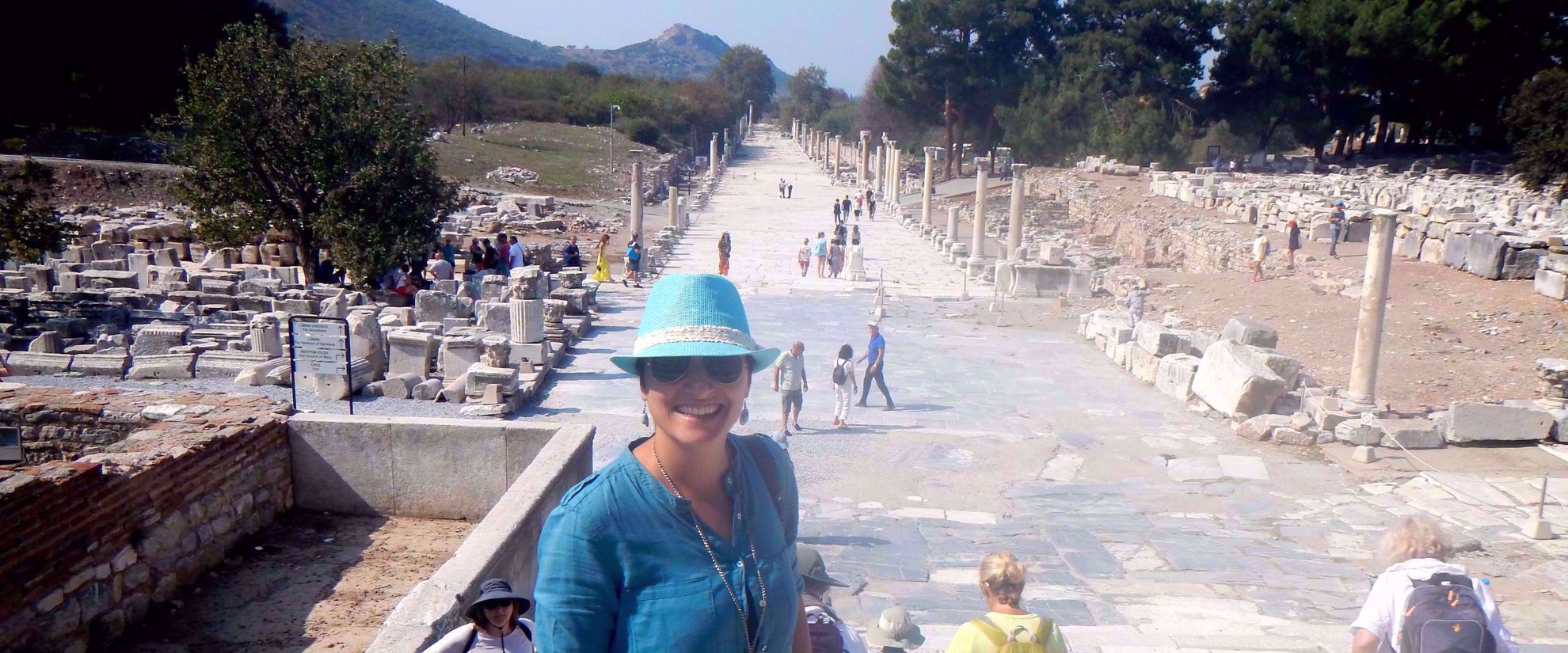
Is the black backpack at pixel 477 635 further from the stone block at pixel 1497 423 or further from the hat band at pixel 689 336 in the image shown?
the stone block at pixel 1497 423

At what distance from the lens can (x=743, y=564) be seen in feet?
7.19

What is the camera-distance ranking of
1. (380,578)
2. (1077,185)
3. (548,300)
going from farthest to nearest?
(1077,185) < (548,300) < (380,578)

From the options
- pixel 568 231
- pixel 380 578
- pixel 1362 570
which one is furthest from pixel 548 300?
pixel 568 231

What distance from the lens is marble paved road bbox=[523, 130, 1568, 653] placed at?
6.85 metres

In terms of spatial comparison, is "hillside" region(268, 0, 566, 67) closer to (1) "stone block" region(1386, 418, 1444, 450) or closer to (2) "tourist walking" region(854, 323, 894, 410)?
(2) "tourist walking" region(854, 323, 894, 410)

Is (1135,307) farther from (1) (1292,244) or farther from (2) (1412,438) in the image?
(1) (1292,244)

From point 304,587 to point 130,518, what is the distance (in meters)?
0.96

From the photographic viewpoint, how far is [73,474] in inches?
201

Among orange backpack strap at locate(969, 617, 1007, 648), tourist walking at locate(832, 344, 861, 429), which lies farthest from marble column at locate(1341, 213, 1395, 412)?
orange backpack strap at locate(969, 617, 1007, 648)

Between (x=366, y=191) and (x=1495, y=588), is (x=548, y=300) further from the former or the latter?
(x=1495, y=588)

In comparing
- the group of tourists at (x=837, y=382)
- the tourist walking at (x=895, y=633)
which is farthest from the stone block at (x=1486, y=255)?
the tourist walking at (x=895, y=633)

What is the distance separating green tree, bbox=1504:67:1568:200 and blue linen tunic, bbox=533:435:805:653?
28.0m

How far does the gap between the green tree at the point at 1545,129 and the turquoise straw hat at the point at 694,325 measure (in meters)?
27.8

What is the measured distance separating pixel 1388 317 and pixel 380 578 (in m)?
16.9
